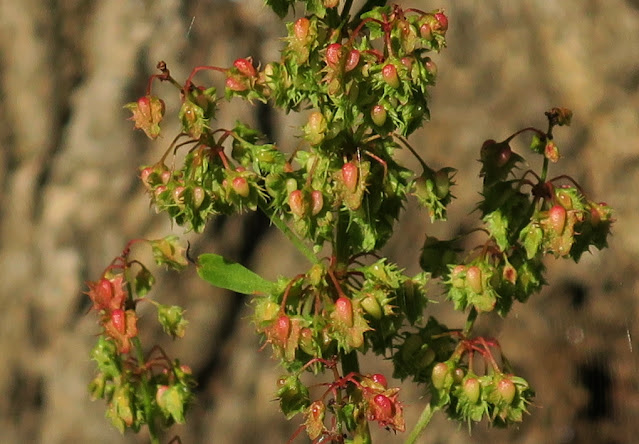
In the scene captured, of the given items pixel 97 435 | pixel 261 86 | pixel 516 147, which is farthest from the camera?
pixel 516 147

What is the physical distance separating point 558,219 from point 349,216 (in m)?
0.24

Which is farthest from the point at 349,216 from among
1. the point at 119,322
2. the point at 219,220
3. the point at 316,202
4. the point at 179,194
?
the point at 219,220

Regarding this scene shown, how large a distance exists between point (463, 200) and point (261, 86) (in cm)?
134

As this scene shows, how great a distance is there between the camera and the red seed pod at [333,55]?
0.99 m

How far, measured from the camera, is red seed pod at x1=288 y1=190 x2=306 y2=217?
1.04 m

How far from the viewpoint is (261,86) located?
3.69 feet

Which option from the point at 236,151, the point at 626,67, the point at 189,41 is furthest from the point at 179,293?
the point at 626,67

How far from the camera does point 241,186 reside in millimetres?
1089

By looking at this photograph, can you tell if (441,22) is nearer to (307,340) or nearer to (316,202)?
(316,202)

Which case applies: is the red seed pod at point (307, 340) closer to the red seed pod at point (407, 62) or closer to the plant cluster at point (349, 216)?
the plant cluster at point (349, 216)

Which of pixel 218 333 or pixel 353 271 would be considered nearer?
pixel 353 271

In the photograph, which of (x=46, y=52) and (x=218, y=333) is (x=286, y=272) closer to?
(x=218, y=333)

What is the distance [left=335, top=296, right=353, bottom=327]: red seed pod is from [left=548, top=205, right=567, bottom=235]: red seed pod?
10.3 inches

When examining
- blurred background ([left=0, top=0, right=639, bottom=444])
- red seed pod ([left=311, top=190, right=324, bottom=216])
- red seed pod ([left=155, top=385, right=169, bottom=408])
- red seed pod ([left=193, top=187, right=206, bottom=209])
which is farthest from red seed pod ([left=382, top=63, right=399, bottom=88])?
blurred background ([left=0, top=0, right=639, bottom=444])
